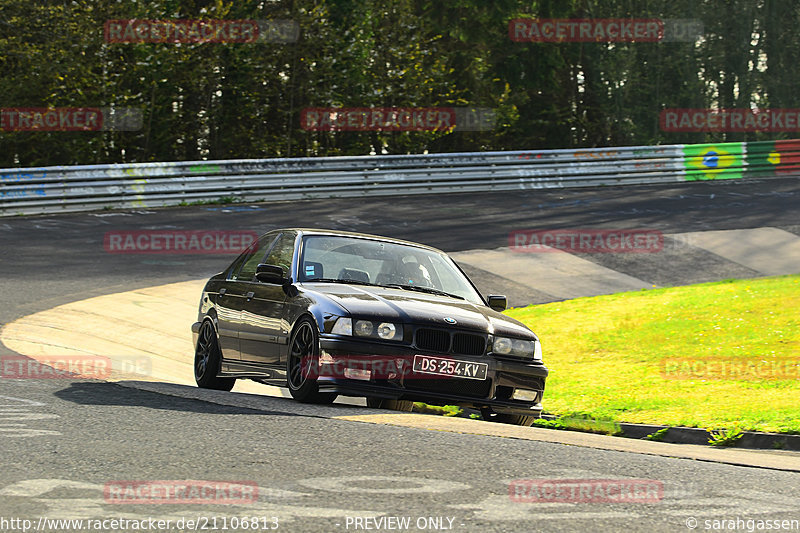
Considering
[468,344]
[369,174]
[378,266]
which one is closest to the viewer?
[468,344]

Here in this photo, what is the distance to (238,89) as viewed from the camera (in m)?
32.6

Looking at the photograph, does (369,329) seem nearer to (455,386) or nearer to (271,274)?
(455,386)

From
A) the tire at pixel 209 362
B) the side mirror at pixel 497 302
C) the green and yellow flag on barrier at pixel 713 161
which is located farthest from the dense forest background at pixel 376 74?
the side mirror at pixel 497 302

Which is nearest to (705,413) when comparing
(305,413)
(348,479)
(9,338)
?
(305,413)

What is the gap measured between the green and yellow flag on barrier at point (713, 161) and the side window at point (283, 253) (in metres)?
24.3

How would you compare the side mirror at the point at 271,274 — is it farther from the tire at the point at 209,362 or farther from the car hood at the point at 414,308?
the tire at the point at 209,362

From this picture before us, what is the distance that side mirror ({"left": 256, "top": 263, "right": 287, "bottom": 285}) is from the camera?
348 inches

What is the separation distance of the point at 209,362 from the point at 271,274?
4.85 feet

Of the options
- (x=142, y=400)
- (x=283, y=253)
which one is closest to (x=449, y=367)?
(x=283, y=253)

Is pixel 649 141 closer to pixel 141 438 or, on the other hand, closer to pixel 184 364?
pixel 184 364

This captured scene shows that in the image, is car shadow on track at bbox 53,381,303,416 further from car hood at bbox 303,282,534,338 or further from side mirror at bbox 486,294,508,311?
side mirror at bbox 486,294,508,311

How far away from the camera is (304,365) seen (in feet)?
27.1

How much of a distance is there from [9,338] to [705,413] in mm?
7023

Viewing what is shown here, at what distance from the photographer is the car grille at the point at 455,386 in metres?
8.08
